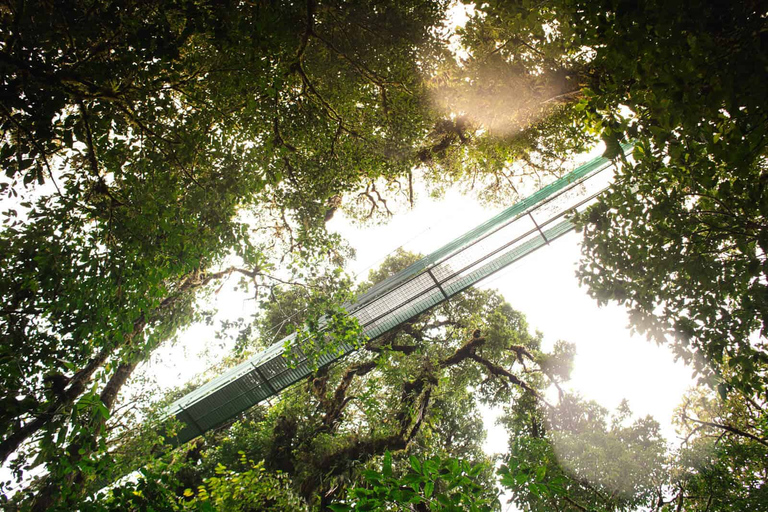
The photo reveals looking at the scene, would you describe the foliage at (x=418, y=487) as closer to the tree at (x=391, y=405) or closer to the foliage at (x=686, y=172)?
the foliage at (x=686, y=172)

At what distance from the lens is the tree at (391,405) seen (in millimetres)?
7129

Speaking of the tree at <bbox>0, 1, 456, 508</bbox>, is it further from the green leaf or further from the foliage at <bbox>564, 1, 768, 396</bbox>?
the foliage at <bbox>564, 1, 768, 396</bbox>

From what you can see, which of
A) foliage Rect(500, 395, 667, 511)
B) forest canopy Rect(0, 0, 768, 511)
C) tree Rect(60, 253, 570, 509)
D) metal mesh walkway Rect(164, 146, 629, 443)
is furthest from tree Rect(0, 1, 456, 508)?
foliage Rect(500, 395, 667, 511)

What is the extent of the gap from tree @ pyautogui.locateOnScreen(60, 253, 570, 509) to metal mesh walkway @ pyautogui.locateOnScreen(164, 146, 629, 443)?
910 millimetres

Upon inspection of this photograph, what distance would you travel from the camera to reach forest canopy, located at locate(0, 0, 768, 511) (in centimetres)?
199

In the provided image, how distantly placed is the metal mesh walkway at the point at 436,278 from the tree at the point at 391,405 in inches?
35.8

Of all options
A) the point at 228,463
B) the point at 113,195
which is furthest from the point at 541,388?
the point at 113,195

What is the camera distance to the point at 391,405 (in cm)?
843

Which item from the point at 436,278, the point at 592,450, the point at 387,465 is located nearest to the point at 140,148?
the point at 387,465

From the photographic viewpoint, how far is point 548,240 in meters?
6.45

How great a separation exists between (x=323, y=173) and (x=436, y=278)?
2813mm

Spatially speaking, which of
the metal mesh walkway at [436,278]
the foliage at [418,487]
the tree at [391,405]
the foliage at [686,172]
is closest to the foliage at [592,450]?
the tree at [391,405]

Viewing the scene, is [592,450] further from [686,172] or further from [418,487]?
[418,487]

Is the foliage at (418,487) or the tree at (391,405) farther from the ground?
the foliage at (418,487)
